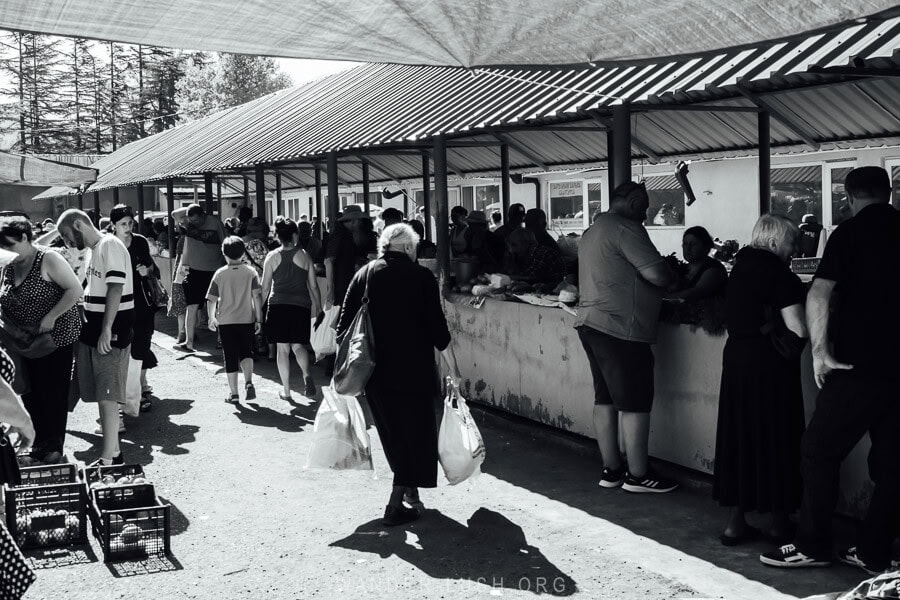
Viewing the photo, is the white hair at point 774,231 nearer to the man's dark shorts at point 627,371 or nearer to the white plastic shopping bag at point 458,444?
the man's dark shorts at point 627,371

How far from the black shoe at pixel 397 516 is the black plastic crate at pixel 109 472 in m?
1.59

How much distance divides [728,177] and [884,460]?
14942mm

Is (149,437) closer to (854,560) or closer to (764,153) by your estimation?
(854,560)

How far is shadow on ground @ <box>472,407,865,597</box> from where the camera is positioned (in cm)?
498

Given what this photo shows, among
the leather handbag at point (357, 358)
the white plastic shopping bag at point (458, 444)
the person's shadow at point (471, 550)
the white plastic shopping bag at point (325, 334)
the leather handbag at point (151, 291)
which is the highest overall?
the leather handbag at point (151, 291)

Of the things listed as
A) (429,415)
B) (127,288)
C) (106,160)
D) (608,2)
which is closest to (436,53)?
(608,2)

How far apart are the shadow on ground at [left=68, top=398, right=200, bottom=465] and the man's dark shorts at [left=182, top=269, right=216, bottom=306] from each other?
13.3 feet

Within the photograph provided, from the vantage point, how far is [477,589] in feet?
16.3

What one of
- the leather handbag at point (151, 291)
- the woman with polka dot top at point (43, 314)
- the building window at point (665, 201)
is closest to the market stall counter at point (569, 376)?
the leather handbag at point (151, 291)

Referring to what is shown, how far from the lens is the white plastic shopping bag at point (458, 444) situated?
6.20 meters

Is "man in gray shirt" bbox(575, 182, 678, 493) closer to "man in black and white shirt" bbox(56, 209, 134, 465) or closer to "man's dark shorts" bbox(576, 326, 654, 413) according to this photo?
"man's dark shorts" bbox(576, 326, 654, 413)

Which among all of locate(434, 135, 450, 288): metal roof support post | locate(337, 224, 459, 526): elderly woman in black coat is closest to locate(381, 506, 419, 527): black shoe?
locate(337, 224, 459, 526): elderly woman in black coat

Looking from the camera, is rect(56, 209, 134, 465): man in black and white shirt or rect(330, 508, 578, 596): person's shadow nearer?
rect(330, 508, 578, 596): person's shadow

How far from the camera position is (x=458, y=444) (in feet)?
20.4
